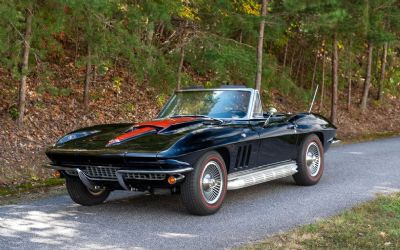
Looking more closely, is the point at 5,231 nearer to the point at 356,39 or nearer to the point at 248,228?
the point at 248,228

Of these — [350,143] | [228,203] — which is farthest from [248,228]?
[350,143]

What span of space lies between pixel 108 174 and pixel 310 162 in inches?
141

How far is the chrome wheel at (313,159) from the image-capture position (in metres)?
8.30

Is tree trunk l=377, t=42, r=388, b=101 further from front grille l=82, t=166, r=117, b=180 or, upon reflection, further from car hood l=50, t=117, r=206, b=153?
front grille l=82, t=166, r=117, b=180

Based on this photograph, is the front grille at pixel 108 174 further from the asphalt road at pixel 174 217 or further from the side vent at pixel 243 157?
the side vent at pixel 243 157

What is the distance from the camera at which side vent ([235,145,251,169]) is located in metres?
6.71

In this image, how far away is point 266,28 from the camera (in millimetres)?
15016

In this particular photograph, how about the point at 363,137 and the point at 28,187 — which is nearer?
the point at 28,187

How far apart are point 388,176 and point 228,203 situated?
3.39 metres

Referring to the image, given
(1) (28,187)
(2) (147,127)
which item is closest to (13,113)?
(1) (28,187)

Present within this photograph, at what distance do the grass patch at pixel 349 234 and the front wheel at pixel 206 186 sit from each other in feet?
3.72

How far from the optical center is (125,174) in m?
5.88

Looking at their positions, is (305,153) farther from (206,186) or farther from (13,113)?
(13,113)

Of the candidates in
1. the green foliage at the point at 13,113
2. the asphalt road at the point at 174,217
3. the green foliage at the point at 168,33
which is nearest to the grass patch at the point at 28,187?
the asphalt road at the point at 174,217
